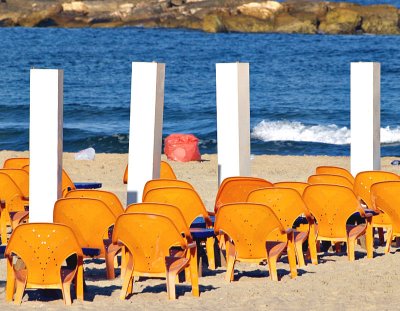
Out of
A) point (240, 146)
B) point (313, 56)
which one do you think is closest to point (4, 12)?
point (313, 56)

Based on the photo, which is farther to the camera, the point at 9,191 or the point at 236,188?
the point at 9,191

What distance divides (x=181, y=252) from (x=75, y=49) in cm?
4853

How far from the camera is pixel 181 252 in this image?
949cm

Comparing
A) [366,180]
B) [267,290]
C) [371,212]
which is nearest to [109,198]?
[267,290]

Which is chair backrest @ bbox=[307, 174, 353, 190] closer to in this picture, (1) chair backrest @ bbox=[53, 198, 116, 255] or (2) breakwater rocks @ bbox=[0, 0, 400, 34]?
(1) chair backrest @ bbox=[53, 198, 116, 255]

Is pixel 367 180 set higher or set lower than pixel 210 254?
higher

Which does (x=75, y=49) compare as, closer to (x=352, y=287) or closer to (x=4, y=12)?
(x=4, y=12)

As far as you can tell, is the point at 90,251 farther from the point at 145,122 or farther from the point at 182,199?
the point at 145,122

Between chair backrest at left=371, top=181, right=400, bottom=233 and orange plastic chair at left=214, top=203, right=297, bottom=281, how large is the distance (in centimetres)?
137

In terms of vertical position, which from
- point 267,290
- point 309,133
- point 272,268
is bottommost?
point 267,290

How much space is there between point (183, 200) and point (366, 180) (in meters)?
2.25

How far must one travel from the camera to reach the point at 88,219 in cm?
960

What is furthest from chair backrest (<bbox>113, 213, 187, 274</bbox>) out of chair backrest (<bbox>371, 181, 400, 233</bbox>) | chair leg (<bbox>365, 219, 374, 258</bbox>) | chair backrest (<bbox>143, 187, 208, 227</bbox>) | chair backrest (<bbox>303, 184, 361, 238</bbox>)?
chair backrest (<bbox>371, 181, 400, 233</bbox>)

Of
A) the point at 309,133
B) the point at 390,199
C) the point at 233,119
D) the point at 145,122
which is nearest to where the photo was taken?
the point at 390,199
